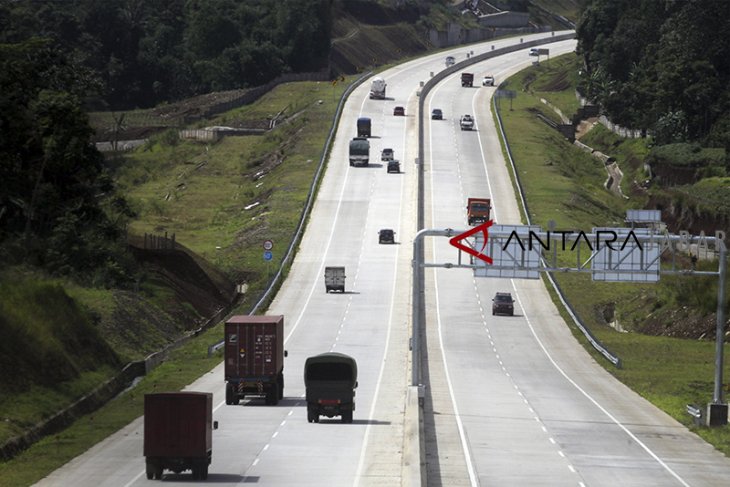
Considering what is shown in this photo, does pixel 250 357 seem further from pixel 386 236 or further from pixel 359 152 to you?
pixel 359 152

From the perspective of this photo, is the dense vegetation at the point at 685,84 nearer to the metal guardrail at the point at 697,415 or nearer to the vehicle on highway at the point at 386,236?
the vehicle on highway at the point at 386,236

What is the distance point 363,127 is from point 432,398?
101738 mm

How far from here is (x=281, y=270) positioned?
354 feet

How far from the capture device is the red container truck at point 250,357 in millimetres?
60125

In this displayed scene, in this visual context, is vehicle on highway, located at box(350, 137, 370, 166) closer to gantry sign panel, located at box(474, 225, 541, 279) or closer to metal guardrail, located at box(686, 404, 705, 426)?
gantry sign panel, located at box(474, 225, 541, 279)

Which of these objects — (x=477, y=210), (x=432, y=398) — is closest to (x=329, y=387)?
(x=432, y=398)

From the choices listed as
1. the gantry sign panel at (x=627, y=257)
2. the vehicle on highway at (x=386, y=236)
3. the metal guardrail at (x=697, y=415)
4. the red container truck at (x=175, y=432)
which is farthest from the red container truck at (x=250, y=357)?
the vehicle on highway at (x=386, y=236)

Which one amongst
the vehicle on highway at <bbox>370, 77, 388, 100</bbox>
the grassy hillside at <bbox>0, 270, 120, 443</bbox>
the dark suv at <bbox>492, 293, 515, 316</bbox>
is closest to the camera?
the grassy hillside at <bbox>0, 270, 120, 443</bbox>

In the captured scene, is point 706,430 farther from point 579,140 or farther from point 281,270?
point 579,140

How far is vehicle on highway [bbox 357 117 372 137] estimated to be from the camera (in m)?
166

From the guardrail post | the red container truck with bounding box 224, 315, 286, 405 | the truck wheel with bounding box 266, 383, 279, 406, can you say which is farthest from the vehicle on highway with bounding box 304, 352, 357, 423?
the guardrail post

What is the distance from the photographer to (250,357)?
60.3 metres

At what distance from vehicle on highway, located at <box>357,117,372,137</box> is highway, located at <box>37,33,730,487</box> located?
2491cm

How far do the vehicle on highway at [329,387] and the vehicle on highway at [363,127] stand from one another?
366ft
